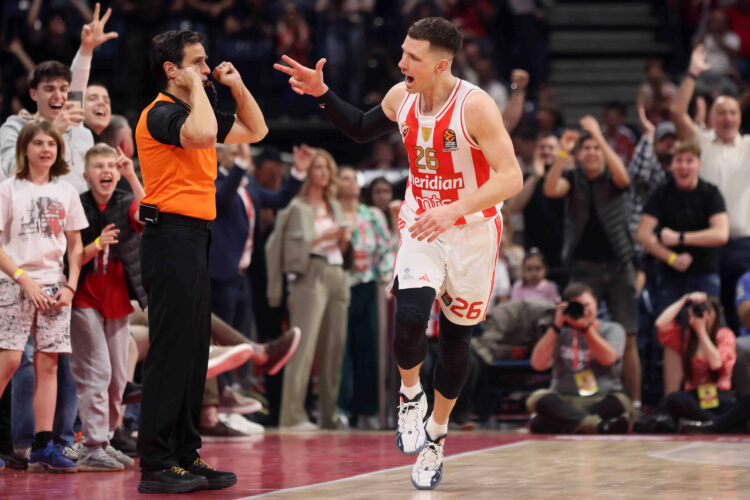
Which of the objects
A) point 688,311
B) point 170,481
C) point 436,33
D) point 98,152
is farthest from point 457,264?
point 688,311

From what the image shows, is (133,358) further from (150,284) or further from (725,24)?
(725,24)

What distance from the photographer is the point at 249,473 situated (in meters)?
5.38

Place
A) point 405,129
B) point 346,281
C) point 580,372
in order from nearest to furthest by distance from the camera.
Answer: point 405,129 → point 580,372 → point 346,281

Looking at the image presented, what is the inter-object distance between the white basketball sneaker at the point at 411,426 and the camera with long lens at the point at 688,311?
11.4ft

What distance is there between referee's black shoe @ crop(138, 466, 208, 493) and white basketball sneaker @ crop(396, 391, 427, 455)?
2.86 ft

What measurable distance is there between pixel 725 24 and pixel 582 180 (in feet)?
17.5

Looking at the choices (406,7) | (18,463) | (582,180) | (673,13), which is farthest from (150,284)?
(673,13)

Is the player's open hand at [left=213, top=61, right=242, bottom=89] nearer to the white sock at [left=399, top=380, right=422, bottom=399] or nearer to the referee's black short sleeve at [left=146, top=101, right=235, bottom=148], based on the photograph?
the referee's black short sleeve at [left=146, top=101, right=235, bottom=148]

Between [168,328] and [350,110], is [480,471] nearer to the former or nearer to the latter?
[168,328]

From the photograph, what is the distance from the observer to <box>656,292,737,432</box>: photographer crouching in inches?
299

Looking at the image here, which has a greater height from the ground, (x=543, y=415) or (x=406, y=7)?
(x=406, y=7)

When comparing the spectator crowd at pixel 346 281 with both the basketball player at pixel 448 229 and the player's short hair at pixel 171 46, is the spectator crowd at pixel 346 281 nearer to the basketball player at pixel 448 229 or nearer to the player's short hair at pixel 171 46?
the player's short hair at pixel 171 46

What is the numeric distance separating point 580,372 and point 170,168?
420 centimetres

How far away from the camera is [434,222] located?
4457 mm
